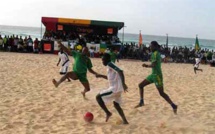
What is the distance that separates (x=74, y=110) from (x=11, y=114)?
4.66 feet

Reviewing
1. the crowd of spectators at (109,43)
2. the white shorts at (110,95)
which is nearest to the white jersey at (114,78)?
the white shorts at (110,95)

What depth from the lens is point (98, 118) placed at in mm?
7570

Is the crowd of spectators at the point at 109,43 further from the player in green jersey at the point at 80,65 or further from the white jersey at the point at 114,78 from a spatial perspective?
the white jersey at the point at 114,78

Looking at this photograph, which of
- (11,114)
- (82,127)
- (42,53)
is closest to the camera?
(82,127)

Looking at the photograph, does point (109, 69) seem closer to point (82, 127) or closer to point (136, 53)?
point (82, 127)

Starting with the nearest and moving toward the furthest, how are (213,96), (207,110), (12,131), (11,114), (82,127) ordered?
1. (12,131)
2. (82,127)
3. (11,114)
4. (207,110)
5. (213,96)

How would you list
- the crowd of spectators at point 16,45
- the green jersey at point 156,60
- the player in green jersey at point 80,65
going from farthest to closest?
the crowd of spectators at point 16,45
the player in green jersey at point 80,65
the green jersey at point 156,60

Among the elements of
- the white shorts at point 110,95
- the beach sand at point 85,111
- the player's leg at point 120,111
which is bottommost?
the beach sand at point 85,111

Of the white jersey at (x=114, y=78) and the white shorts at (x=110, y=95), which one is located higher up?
the white jersey at (x=114, y=78)

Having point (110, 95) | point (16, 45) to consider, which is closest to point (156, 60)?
point (110, 95)

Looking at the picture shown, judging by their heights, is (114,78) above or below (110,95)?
above

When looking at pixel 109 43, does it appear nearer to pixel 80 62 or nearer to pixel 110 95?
pixel 80 62

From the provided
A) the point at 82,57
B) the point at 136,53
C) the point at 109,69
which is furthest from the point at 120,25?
the point at 109,69

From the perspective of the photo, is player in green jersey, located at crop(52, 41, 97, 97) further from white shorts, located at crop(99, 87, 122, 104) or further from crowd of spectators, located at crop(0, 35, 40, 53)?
crowd of spectators, located at crop(0, 35, 40, 53)
